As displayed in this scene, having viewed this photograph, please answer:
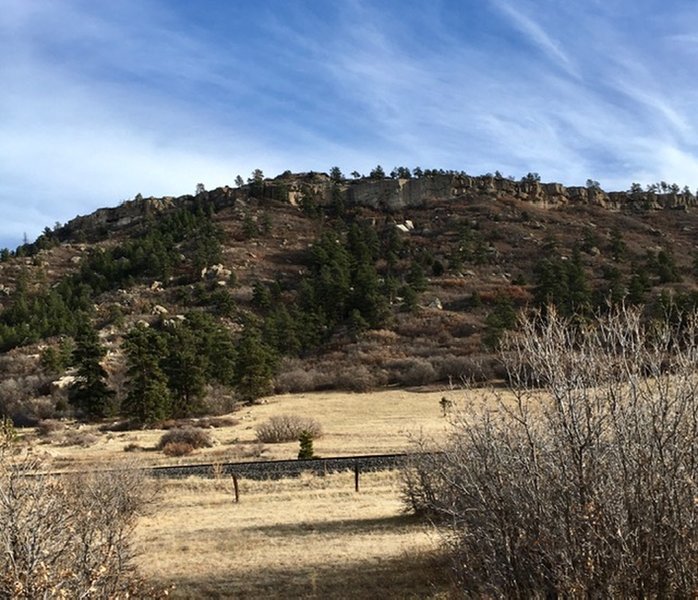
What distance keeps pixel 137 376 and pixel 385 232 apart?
59321 millimetres

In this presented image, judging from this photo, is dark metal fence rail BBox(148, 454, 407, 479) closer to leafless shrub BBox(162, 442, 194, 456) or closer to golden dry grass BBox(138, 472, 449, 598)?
golden dry grass BBox(138, 472, 449, 598)

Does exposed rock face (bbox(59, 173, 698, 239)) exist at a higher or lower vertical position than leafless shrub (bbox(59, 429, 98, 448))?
higher

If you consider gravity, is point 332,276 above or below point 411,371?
above

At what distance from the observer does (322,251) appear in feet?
249

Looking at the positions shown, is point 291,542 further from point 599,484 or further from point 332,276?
point 332,276

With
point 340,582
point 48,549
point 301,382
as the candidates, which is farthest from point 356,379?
point 48,549

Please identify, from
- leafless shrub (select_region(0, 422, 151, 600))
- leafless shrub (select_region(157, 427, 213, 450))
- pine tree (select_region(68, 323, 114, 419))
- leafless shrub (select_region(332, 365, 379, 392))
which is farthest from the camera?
leafless shrub (select_region(332, 365, 379, 392))

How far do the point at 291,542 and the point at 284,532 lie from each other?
3.61 feet

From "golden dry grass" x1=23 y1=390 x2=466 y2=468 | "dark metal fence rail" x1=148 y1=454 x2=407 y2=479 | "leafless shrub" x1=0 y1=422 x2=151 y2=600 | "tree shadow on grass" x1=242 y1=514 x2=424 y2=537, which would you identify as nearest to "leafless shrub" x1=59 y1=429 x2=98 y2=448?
"golden dry grass" x1=23 y1=390 x2=466 y2=468

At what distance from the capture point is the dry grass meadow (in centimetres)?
1257

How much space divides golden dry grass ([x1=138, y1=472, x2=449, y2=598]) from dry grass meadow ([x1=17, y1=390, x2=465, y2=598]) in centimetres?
2

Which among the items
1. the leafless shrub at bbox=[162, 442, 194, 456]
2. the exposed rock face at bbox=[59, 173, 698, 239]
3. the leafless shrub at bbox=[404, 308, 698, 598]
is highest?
the exposed rock face at bbox=[59, 173, 698, 239]

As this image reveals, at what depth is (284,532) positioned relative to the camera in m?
16.5

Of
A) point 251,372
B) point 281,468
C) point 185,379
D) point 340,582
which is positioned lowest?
point 340,582
